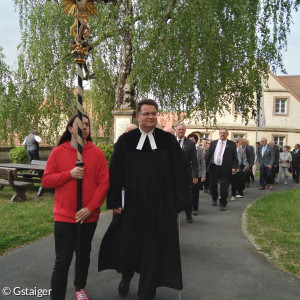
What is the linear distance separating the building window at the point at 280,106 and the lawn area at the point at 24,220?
96.8 feet

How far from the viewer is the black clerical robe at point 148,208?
373 centimetres

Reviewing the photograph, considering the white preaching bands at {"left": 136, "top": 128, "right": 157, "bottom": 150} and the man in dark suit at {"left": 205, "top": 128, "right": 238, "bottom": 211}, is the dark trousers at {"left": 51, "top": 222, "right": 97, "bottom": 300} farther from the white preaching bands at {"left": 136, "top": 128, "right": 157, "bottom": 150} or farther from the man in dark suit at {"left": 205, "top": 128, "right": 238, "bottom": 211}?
the man in dark suit at {"left": 205, "top": 128, "right": 238, "bottom": 211}

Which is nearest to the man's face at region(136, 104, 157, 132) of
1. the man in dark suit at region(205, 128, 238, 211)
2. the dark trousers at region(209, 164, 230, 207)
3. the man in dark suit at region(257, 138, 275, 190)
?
the man in dark suit at region(205, 128, 238, 211)

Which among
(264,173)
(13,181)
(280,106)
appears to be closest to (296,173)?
(264,173)

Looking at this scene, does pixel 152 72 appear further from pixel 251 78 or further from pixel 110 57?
pixel 110 57

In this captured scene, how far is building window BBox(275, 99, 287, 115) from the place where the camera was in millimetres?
35594

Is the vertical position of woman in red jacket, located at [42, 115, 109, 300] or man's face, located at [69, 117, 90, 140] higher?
man's face, located at [69, 117, 90, 140]

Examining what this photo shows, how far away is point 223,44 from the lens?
13.0m

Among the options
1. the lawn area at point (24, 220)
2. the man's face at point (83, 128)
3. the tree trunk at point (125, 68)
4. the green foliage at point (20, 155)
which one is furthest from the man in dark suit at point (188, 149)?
the green foliage at point (20, 155)

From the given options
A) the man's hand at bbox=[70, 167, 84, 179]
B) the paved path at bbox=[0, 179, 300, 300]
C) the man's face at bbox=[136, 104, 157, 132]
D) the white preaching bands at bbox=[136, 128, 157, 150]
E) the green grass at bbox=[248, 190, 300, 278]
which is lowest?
the green grass at bbox=[248, 190, 300, 278]

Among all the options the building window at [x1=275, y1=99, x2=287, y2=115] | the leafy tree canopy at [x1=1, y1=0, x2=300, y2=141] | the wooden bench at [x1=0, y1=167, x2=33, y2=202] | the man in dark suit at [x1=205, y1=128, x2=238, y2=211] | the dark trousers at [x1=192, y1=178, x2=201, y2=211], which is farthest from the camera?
the building window at [x1=275, y1=99, x2=287, y2=115]

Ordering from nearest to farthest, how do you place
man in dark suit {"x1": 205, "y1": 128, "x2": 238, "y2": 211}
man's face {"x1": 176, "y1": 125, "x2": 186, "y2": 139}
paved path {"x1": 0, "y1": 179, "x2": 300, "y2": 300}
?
paved path {"x1": 0, "y1": 179, "x2": 300, "y2": 300} → man's face {"x1": 176, "y1": 125, "x2": 186, "y2": 139} → man in dark suit {"x1": 205, "y1": 128, "x2": 238, "y2": 211}

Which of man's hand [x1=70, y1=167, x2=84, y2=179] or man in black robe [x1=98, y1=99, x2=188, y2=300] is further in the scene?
man in black robe [x1=98, y1=99, x2=188, y2=300]

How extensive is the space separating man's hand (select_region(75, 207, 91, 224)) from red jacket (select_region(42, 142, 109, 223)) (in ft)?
0.18
